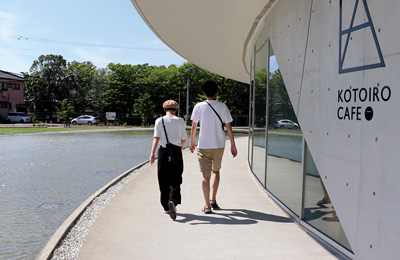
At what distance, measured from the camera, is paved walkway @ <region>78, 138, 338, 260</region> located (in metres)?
4.14

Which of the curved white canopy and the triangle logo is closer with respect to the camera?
the triangle logo

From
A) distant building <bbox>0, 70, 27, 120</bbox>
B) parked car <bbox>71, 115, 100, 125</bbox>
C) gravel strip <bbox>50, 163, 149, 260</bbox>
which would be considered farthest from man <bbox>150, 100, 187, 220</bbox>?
distant building <bbox>0, 70, 27, 120</bbox>

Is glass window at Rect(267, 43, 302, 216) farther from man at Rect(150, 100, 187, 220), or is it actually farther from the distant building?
the distant building

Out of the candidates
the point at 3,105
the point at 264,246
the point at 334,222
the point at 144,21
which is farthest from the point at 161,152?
the point at 3,105

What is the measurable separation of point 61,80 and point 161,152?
281 ft

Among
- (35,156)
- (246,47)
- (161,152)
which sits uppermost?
(246,47)

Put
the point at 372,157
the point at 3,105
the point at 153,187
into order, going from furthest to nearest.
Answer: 1. the point at 3,105
2. the point at 153,187
3. the point at 372,157

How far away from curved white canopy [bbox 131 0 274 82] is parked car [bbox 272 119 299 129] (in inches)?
78.8

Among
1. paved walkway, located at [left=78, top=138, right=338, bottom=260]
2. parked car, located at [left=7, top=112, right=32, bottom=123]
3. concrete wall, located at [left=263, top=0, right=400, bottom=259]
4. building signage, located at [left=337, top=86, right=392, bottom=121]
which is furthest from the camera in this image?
parked car, located at [left=7, top=112, right=32, bottom=123]

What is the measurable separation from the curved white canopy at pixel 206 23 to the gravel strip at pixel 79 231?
4.01 m

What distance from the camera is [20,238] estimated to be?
5.41 metres

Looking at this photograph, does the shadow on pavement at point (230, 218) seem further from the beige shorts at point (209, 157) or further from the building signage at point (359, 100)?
the building signage at point (359, 100)

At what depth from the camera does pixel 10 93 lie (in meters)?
67.6

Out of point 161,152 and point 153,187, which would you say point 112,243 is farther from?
point 153,187
